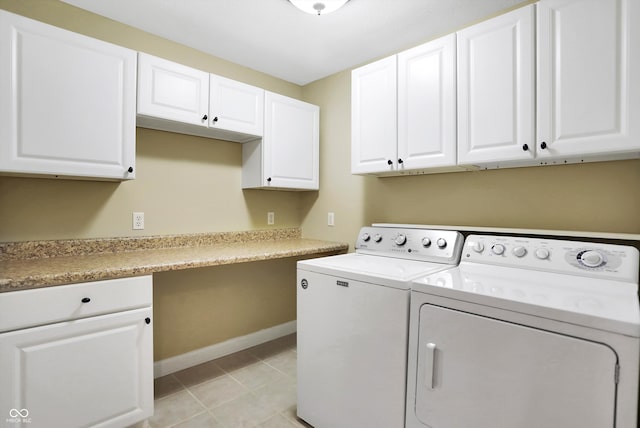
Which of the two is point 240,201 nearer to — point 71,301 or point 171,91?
point 171,91

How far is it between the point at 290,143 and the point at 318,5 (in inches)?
43.5

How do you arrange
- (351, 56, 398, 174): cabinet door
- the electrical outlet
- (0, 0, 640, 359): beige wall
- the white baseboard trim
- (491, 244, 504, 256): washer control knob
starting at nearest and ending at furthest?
(491, 244, 504, 256): washer control knob → (0, 0, 640, 359): beige wall → (351, 56, 398, 174): cabinet door → the electrical outlet → the white baseboard trim

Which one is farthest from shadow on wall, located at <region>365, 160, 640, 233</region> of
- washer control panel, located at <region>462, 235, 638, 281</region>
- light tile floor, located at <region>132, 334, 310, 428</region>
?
light tile floor, located at <region>132, 334, 310, 428</region>

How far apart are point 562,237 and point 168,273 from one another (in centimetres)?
245

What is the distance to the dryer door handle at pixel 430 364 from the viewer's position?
4.28ft

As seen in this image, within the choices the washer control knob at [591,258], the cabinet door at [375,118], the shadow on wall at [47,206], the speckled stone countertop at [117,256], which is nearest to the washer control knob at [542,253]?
the washer control knob at [591,258]

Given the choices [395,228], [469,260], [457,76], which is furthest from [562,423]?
[457,76]

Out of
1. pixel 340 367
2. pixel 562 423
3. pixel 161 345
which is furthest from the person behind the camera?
pixel 161 345

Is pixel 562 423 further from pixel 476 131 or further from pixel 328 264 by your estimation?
pixel 476 131

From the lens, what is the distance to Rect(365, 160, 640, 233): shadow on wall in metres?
1.60

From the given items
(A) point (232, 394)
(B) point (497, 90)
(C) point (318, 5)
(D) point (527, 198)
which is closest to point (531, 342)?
(D) point (527, 198)

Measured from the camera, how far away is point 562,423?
103cm

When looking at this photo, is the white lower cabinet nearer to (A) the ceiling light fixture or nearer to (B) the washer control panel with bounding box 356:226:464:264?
(B) the washer control panel with bounding box 356:226:464:264

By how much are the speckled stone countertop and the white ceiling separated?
4.66 ft
